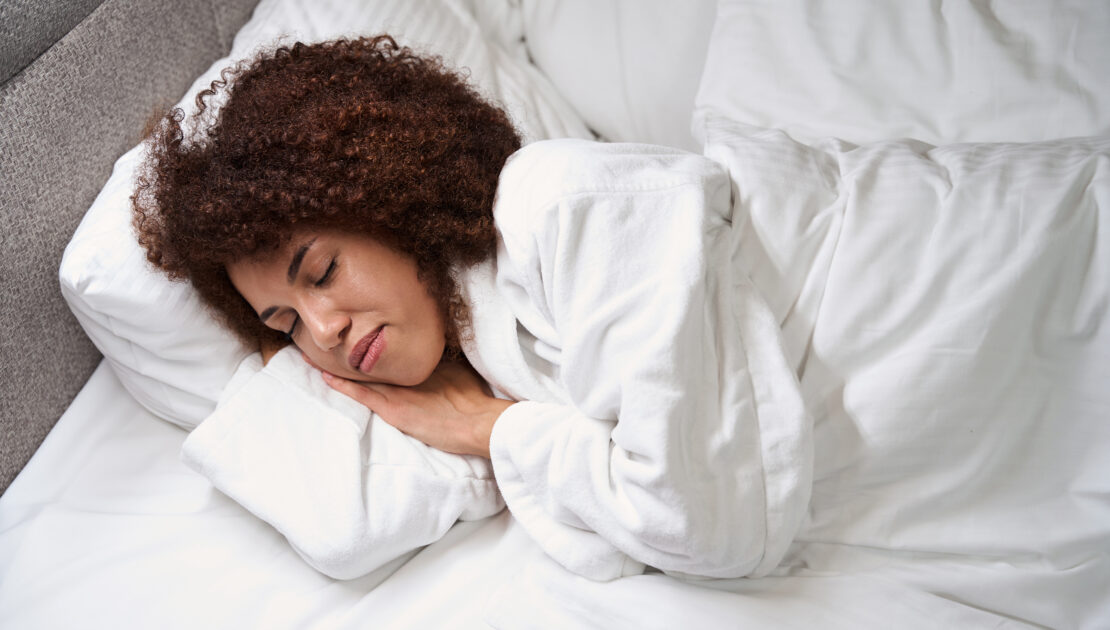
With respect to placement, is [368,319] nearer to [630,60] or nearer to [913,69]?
[630,60]

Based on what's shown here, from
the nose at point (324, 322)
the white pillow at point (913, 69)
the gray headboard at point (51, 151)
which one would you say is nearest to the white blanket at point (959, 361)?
the white pillow at point (913, 69)

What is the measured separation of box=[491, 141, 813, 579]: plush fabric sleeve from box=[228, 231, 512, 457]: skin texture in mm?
155

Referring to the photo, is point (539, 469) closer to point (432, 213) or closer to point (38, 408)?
point (432, 213)

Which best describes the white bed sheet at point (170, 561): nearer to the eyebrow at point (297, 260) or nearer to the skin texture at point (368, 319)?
the skin texture at point (368, 319)

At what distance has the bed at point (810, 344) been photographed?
900 millimetres

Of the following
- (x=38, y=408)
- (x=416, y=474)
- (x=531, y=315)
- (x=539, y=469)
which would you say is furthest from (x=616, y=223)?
(x=38, y=408)

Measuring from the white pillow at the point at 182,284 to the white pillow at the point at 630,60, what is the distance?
5 cm

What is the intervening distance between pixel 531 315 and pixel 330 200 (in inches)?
11.1

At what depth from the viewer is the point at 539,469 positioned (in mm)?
1001

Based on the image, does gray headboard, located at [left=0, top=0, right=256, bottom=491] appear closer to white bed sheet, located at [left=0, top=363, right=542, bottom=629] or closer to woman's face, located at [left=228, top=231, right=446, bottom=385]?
white bed sheet, located at [left=0, top=363, right=542, bottom=629]

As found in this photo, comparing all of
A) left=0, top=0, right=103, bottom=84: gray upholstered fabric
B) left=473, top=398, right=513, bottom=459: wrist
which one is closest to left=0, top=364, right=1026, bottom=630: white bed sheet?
left=473, top=398, right=513, bottom=459: wrist

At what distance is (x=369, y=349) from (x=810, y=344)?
54 centimetres

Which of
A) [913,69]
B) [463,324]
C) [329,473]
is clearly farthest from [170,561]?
[913,69]

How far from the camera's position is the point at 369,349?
1054mm
